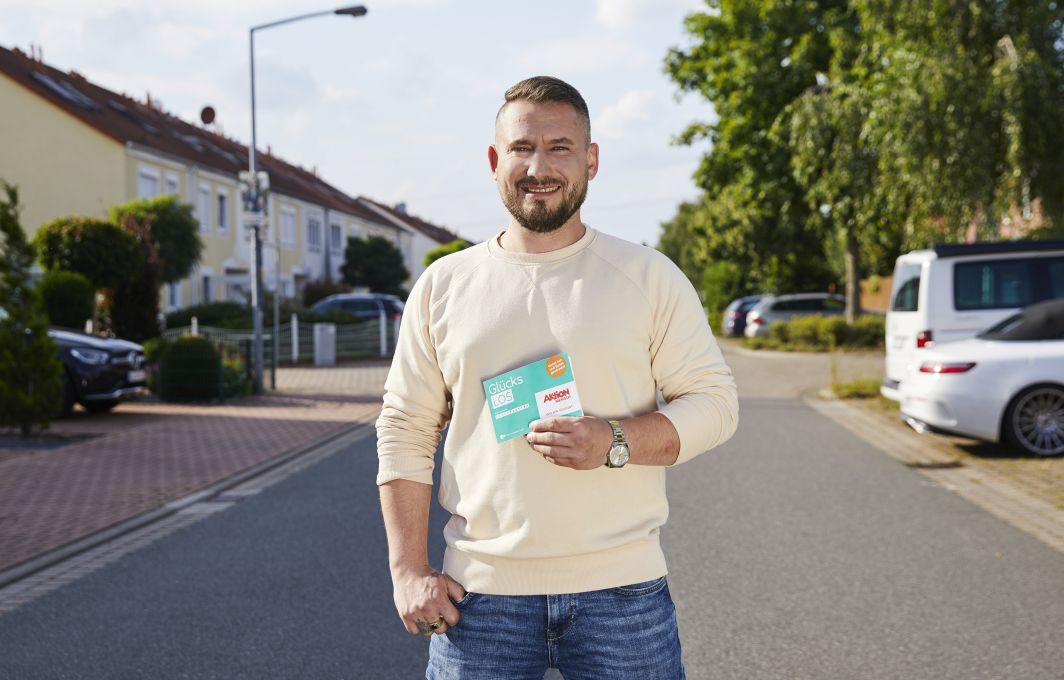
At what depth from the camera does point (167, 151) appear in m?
35.3

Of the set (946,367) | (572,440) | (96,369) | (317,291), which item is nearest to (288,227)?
(317,291)

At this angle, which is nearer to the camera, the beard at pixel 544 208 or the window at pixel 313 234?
the beard at pixel 544 208

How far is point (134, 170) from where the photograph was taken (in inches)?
1318

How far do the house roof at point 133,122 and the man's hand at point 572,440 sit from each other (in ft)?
109

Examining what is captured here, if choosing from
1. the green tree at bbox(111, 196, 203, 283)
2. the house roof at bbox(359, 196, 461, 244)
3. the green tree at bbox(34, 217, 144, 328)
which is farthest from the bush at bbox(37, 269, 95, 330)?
the house roof at bbox(359, 196, 461, 244)

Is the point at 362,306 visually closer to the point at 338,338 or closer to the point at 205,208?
the point at 338,338

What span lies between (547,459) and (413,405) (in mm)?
366

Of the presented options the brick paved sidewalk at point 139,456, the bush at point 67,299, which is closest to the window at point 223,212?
A: the bush at point 67,299

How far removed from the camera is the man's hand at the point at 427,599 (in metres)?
2.15

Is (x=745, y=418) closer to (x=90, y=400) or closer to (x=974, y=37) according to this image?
(x=974, y=37)

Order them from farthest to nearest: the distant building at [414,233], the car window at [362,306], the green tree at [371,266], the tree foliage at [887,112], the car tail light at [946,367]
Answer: the distant building at [414,233] → the green tree at [371,266] → the car window at [362,306] → the tree foliage at [887,112] → the car tail light at [946,367]

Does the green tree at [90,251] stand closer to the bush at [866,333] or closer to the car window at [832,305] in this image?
the bush at [866,333]

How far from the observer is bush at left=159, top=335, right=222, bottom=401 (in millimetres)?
16781

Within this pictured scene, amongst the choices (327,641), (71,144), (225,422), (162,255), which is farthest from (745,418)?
(71,144)
